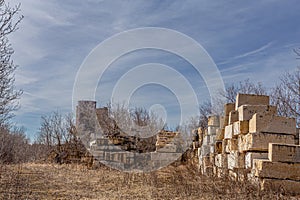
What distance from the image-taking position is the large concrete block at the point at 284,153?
7.62 m

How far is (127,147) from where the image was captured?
54.9 ft

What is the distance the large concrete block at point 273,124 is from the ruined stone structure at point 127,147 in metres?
7.84

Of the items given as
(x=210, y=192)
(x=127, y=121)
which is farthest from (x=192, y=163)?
(x=210, y=192)

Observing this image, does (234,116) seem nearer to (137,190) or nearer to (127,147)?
(137,190)

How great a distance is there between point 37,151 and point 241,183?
1618 cm

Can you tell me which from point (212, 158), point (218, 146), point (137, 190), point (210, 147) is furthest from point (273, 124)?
point (210, 147)

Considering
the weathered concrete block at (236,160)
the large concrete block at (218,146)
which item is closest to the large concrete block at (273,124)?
the weathered concrete block at (236,160)

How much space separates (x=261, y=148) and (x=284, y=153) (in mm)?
687

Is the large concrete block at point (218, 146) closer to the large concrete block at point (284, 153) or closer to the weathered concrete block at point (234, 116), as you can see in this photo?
the weathered concrete block at point (234, 116)

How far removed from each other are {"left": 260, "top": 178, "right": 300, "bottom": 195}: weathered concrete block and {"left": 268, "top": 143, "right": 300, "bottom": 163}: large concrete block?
0.45 m

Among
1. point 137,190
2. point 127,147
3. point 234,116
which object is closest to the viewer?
point 137,190

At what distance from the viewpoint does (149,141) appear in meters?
17.6

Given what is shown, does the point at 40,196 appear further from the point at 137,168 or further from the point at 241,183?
the point at 137,168

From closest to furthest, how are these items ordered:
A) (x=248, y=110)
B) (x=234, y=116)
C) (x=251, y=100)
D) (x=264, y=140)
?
(x=264, y=140) < (x=248, y=110) < (x=251, y=100) < (x=234, y=116)
